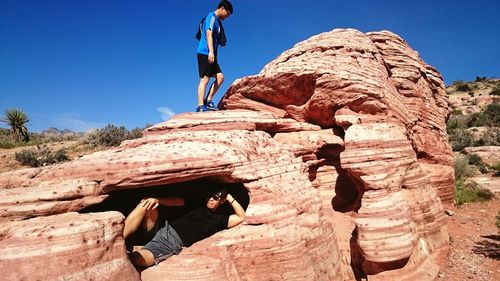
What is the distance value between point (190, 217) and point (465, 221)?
A: 27.1 feet

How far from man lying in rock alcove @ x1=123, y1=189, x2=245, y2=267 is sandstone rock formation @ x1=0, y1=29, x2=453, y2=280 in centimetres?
21

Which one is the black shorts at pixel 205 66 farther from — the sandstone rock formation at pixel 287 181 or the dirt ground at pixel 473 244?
the dirt ground at pixel 473 244

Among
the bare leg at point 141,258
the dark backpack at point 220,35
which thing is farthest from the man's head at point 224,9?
the bare leg at point 141,258

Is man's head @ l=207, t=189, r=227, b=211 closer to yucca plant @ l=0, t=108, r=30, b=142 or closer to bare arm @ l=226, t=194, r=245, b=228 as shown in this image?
bare arm @ l=226, t=194, r=245, b=228

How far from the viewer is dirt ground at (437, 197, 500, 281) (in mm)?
6551

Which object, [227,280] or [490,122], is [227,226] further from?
[490,122]

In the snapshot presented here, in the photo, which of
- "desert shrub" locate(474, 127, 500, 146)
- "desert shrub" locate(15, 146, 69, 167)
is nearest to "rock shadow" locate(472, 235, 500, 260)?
"desert shrub" locate(15, 146, 69, 167)

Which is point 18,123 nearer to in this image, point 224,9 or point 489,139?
point 224,9

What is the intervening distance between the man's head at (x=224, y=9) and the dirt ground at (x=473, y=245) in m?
6.93

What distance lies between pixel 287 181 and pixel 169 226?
221 cm

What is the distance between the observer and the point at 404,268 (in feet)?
18.9

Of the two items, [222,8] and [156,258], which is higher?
[222,8]

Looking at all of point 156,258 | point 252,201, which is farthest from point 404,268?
point 156,258

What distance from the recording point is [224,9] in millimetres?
7141
